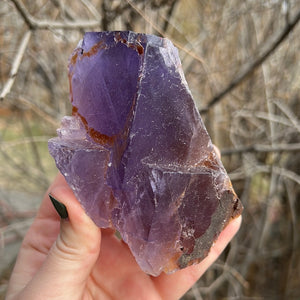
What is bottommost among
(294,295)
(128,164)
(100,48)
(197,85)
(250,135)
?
(294,295)

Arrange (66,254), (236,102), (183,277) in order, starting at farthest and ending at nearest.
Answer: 1. (236,102)
2. (183,277)
3. (66,254)

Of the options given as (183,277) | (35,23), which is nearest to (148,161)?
(183,277)

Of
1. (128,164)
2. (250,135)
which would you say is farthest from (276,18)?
(128,164)

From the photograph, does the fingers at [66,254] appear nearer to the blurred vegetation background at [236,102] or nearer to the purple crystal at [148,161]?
the purple crystal at [148,161]

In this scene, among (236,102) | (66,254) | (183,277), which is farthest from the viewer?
(236,102)

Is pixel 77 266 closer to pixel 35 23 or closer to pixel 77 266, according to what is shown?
pixel 77 266

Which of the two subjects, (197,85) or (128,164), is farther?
(197,85)

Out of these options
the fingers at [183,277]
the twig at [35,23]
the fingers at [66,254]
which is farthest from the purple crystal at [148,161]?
the twig at [35,23]

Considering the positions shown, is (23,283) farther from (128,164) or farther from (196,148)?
(196,148)

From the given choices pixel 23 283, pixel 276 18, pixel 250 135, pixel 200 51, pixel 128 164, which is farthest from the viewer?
pixel 250 135
